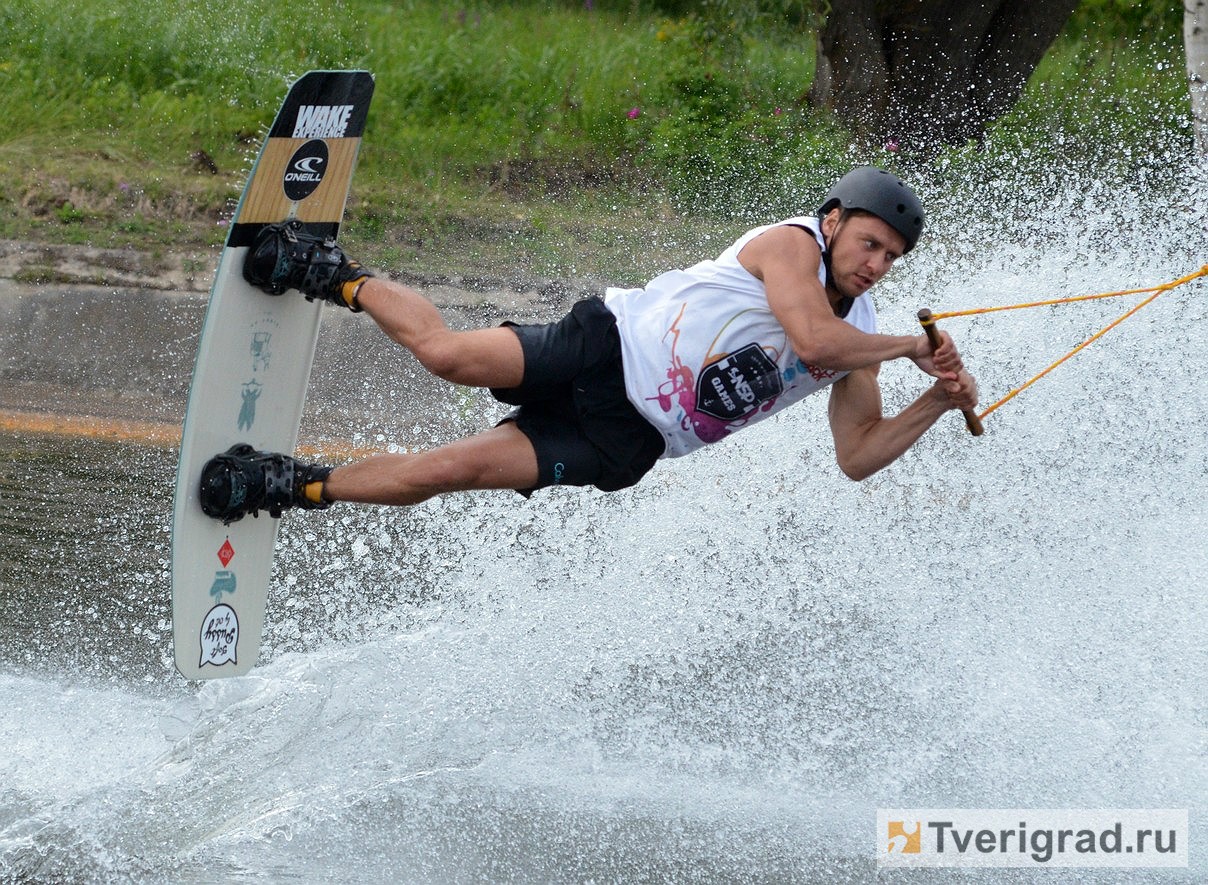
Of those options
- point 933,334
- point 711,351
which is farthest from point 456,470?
point 933,334

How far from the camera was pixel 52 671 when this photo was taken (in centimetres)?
485

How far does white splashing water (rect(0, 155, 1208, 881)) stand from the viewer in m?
4.07

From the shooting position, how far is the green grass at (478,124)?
355 inches

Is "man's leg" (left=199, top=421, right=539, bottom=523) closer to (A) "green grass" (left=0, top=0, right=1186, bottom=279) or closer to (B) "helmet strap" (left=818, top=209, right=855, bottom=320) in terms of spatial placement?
(B) "helmet strap" (left=818, top=209, right=855, bottom=320)

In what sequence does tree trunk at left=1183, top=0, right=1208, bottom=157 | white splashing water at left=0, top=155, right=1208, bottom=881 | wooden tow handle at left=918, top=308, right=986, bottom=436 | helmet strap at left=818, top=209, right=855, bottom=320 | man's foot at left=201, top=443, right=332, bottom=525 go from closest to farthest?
wooden tow handle at left=918, top=308, right=986, bottom=436 < white splashing water at left=0, top=155, right=1208, bottom=881 < helmet strap at left=818, top=209, right=855, bottom=320 < man's foot at left=201, top=443, right=332, bottom=525 < tree trunk at left=1183, top=0, right=1208, bottom=157

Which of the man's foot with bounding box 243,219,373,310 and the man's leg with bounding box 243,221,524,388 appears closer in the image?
the man's leg with bounding box 243,221,524,388

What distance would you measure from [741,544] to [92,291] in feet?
14.8

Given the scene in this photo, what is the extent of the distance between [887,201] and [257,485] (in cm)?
211

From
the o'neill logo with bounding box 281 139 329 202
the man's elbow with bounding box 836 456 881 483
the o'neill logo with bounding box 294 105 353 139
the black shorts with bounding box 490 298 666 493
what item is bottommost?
the man's elbow with bounding box 836 456 881 483

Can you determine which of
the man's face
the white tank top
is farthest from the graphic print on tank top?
the man's face

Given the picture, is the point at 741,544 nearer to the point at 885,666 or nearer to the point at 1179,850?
the point at 885,666

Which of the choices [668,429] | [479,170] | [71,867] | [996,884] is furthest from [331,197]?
[479,170]

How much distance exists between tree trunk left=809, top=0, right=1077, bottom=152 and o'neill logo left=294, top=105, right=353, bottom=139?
5496 mm

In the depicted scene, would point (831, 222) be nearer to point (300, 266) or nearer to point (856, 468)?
point (856, 468)
